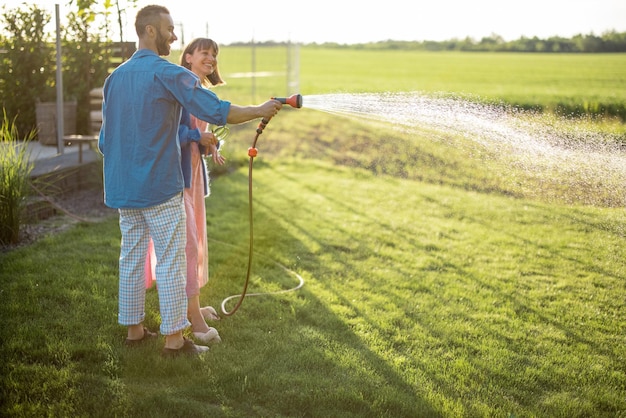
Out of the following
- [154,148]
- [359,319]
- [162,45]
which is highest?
[162,45]

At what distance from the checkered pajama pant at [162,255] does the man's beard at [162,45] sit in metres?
0.81

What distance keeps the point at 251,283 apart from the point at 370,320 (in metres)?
1.17

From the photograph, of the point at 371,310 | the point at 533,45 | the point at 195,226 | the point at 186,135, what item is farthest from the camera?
the point at 533,45

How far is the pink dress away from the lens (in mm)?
3809

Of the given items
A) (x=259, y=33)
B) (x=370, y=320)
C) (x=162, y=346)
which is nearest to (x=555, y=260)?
(x=370, y=320)

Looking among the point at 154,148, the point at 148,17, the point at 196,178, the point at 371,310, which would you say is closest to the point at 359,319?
the point at 371,310

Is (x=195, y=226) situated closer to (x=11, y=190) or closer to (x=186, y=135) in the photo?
(x=186, y=135)

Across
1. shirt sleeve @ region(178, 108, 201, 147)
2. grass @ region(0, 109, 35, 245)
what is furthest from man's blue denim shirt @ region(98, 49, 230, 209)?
grass @ region(0, 109, 35, 245)

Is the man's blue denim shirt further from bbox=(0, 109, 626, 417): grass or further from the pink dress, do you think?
bbox=(0, 109, 626, 417): grass

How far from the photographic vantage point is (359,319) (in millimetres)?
4234

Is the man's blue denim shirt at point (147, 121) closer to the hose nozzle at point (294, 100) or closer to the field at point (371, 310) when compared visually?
the hose nozzle at point (294, 100)

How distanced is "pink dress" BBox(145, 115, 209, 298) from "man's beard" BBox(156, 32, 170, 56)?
53 cm

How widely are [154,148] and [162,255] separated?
628mm

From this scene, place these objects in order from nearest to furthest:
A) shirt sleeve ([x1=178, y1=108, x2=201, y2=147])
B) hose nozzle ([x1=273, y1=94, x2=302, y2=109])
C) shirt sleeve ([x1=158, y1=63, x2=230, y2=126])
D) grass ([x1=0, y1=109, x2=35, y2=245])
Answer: shirt sleeve ([x1=158, y1=63, x2=230, y2=126]) < hose nozzle ([x1=273, y1=94, x2=302, y2=109]) < shirt sleeve ([x1=178, y1=108, x2=201, y2=147]) < grass ([x1=0, y1=109, x2=35, y2=245])
